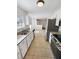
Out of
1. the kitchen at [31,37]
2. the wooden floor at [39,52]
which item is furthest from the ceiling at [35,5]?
the wooden floor at [39,52]

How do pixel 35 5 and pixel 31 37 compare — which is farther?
pixel 31 37

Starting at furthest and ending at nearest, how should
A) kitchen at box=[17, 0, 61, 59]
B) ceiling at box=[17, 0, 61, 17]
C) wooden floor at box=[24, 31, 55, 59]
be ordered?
ceiling at box=[17, 0, 61, 17] < wooden floor at box=[24, 31, 55, 59] < kitchen at box=[17, 0, 61, 59]

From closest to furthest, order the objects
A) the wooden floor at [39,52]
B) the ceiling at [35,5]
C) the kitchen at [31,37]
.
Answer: the kitchen at [31,37]
the wooden floor at [39,52]
the ceiling at [35,5]

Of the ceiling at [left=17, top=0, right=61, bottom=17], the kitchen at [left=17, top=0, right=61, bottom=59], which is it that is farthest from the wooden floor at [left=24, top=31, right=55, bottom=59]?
the ceiling at [left=17, top=0, right=61, bottom=17]

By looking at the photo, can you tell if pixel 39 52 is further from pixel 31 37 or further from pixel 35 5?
pixel 35 5

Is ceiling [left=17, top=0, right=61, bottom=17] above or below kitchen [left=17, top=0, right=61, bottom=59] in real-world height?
above

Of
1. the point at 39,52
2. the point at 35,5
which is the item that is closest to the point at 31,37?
the point at 39,52

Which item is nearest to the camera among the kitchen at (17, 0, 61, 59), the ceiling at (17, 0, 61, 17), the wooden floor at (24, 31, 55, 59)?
the kitchen at (17, 0, 61, 59)

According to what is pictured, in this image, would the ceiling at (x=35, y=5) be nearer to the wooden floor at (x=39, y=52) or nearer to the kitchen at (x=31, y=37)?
the kitchen at (x=31, y=37)

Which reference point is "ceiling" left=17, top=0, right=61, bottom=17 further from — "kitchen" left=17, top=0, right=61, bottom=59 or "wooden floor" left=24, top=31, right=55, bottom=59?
"wooden floor" left=24, top=31, right=55, bottom=59

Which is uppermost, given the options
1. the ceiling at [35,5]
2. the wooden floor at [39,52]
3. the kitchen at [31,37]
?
the ceiling at [35,5]
